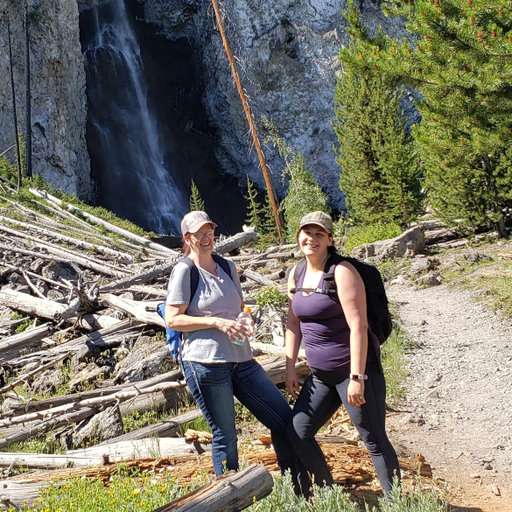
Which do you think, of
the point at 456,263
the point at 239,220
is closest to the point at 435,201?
the point at 456,263

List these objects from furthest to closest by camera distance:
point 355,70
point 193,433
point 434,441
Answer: point 355,70 → point 434,441 → point 193,433

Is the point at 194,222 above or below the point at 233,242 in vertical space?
below

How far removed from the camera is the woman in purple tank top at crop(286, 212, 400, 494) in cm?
345

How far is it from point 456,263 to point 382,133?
379 inches

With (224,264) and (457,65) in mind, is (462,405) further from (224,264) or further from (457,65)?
(457,65)

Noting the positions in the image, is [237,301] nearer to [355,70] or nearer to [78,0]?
[355,70]

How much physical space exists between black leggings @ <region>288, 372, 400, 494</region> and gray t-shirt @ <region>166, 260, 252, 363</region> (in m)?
0.52

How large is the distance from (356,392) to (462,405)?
135 inches

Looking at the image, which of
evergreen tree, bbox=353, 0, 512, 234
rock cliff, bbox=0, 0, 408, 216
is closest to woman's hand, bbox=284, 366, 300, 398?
evergreen tree, bbox=353, 0, 512, 234

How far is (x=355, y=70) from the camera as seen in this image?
28.0ft

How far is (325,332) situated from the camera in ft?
11.8

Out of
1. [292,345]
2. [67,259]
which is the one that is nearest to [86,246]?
[67,259]

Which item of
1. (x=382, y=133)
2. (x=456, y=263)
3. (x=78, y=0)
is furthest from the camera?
(x=78, y=0)

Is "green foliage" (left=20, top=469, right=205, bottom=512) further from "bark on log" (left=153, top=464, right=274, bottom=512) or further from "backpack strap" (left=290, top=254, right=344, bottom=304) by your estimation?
"backpack strap" (left=290, top=254, right=344, bottom=304)
